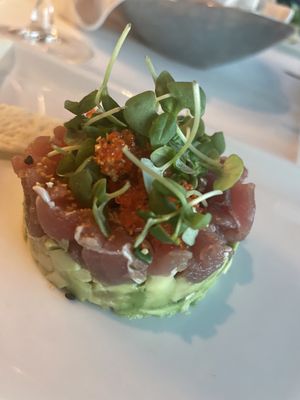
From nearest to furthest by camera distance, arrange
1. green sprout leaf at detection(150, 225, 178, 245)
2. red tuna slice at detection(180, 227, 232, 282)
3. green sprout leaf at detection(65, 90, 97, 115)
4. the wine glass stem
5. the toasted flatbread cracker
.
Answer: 1. green sprout leaf at detection(150, 225, 178, 245)
2. red tuna slice at detection(180, 227, 232, 282)
3. green sprout leaf at detection(65, 90, 97, 115)
4. the toasted flatbread cracker
5. the wine glass stem

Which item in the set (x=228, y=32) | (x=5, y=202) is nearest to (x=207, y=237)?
(x=5, y=202)

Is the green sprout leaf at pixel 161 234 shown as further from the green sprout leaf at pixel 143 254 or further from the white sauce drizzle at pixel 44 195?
the white sauce drizzle at pixel 44 195

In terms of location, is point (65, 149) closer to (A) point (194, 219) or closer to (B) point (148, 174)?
(B) point (148, 174)

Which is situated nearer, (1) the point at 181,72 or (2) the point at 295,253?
(2) the point at 295,253

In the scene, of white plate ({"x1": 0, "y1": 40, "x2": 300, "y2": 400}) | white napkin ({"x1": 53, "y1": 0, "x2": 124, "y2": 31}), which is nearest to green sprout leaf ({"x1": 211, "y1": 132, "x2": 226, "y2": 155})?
white plate ({"x1": 0, "y1": 40, "x2": 300, "y2": 400})

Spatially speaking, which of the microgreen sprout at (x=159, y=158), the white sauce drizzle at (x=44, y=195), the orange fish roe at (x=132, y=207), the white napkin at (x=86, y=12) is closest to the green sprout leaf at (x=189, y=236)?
the microgreen sprout at (x=159, y=158)

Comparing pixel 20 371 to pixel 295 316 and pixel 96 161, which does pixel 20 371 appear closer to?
pixel 96 161

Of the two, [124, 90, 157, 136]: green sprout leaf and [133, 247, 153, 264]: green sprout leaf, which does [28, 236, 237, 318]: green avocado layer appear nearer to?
[133, 247, 153, 264]: green sprout leaf
